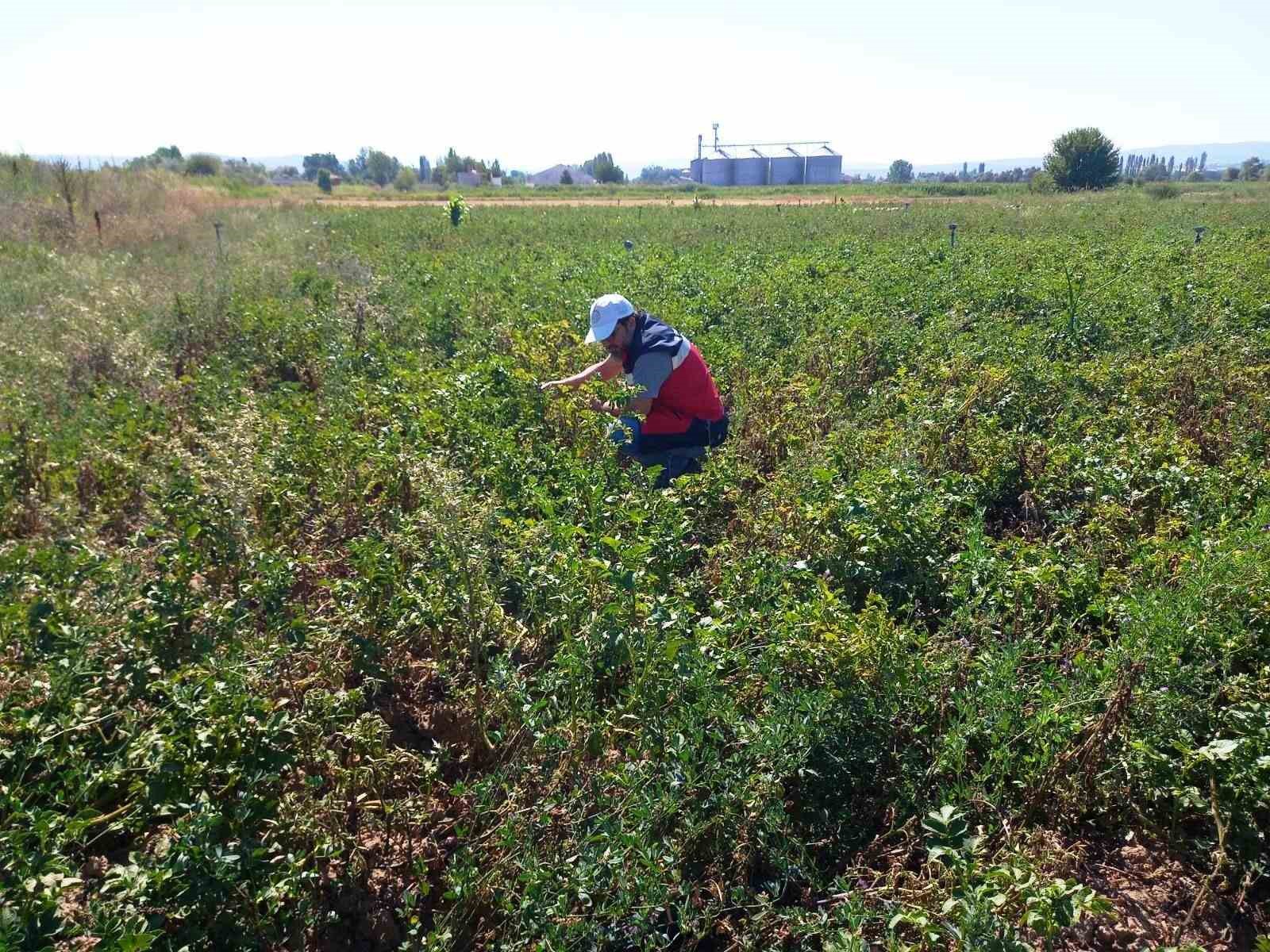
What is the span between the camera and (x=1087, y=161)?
4591 centimetres

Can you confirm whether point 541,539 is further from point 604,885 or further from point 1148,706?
point 1148,706

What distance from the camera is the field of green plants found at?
2270 mm

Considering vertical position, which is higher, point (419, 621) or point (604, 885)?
point (419, 621)

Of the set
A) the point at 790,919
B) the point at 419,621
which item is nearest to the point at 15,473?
the point at 419,621

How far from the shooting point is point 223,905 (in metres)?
2.20

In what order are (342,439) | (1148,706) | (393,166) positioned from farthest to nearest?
(393,166), (342,439), (1148,706)

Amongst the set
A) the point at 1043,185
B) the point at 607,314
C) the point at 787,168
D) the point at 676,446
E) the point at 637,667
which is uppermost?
the point at 787,168

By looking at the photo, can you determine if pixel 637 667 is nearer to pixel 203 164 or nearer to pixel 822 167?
pixel 203 164

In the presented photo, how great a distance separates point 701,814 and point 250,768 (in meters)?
1.34

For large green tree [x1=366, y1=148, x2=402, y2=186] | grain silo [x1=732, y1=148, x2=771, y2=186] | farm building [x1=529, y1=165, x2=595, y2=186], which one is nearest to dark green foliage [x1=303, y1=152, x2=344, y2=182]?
large green tree [x1=366, y1=148, x2=402, y2=186]

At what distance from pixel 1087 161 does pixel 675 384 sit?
167 ft

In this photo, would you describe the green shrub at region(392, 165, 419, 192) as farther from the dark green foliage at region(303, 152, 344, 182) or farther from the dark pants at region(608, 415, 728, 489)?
the dark pants at region(608, 415, 728, 489)

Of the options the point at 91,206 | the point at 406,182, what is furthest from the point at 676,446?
the point at 406,182

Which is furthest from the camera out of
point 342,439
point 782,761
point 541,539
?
point 342,439
